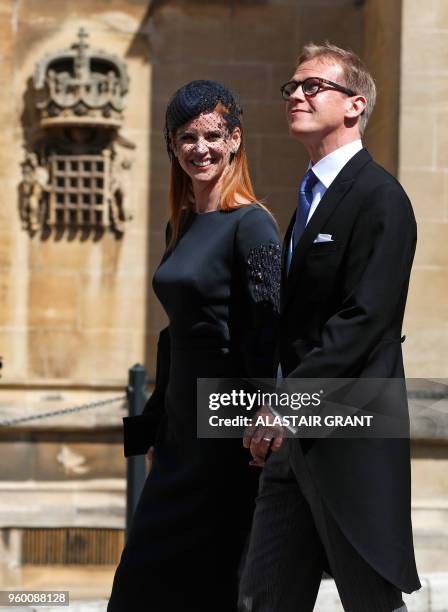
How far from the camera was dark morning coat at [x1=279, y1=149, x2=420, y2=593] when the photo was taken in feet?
8.31

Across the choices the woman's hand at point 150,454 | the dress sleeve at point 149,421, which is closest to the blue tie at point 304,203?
the dress sleeve at point 149,421

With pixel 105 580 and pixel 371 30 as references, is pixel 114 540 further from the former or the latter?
pixel 371 30

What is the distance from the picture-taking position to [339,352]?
252cm

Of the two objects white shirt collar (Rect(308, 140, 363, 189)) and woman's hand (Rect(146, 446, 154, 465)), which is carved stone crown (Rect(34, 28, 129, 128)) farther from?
white shirt collar (Rect(308, 140, 363, 189))

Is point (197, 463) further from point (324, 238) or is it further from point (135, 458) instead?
point (135, 458)

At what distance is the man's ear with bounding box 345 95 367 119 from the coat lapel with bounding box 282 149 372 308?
0.13 m

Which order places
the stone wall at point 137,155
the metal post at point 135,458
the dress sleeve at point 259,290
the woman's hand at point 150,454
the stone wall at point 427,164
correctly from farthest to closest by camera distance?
the stone wall at point 137,155
the stone wall at point 427,164
the metal post at point 135,458
the woman's hand at point 150,454
the dress sleeve at point 259,290

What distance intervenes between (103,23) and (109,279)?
1.44 m

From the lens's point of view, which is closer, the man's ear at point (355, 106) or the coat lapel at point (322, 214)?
the coat lapel at point (322, 214)

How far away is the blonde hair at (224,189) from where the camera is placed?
3.11 m

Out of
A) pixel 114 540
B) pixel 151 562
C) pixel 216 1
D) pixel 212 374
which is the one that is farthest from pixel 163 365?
pixel 216 1

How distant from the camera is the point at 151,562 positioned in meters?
3.11

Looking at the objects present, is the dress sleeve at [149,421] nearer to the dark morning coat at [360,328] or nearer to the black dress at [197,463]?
the black dress at [197,463]

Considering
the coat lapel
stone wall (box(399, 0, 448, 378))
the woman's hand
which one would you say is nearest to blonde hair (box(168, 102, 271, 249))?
the coat lapel
